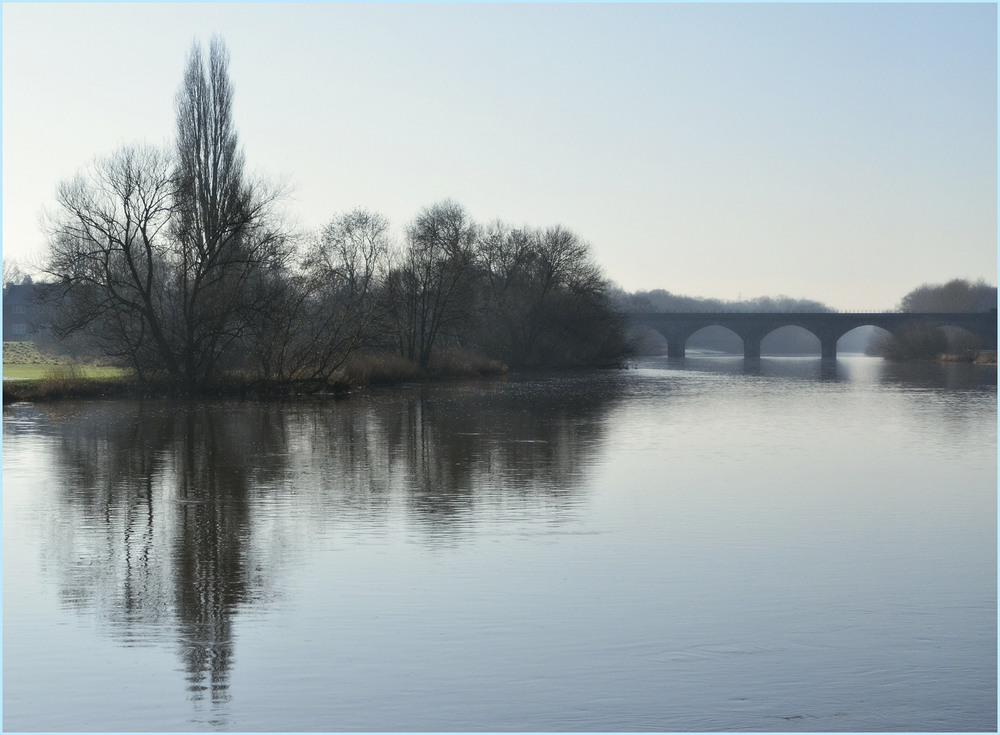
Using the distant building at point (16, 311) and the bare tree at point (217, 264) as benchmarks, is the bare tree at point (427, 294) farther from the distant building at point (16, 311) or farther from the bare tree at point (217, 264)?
the distant building at point (16, 311)

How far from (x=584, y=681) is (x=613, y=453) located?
1390 cm

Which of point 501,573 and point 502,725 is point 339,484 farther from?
point 502,725

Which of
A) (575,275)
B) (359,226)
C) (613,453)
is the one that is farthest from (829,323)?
(613,453)

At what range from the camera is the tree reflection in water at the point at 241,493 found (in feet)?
30.8

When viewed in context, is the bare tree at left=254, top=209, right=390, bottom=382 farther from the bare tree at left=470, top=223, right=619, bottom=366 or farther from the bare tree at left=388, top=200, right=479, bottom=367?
the bare tree at left=470, top=223, right=619, bottom=366

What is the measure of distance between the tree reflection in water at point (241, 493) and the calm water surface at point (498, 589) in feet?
0.20

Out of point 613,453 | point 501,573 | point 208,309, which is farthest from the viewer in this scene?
point 208,309

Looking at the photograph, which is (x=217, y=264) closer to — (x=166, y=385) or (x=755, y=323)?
(x=166, y=385)

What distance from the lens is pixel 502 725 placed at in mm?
6492

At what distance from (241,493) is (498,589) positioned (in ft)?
22.1

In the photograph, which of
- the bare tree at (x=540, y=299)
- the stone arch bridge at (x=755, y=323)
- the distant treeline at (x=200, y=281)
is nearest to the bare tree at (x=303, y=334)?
the distant treeline at (x=200, y=281)

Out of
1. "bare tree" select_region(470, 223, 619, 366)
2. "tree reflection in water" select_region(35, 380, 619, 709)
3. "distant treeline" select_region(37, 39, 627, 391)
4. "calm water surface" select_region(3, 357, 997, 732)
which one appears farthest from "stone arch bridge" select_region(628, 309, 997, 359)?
"calm water surface" select_region(3, 357, 997, 732)

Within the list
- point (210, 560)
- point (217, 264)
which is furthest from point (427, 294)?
point (210, 560)

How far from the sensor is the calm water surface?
6.91 meters
